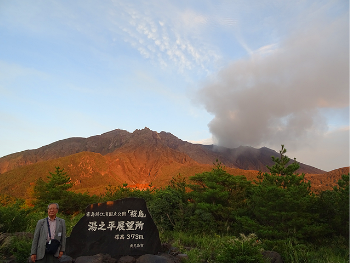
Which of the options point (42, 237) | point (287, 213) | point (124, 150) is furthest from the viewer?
point (124, 150)

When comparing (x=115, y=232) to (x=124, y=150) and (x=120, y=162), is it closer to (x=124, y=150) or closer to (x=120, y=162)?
(x=120, y=162)

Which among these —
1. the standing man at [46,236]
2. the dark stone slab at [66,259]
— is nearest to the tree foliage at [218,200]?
the dark stone slab at [66,259]

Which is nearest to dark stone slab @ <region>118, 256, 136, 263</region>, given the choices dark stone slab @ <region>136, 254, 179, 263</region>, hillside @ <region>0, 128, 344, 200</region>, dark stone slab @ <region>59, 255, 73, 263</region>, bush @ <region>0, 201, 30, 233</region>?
dark stone slab @ <region>136, 254, 179, 263</region>

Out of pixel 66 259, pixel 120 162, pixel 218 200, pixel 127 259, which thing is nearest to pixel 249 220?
pixel 218 200

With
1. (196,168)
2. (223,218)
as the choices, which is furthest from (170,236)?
(196,168)

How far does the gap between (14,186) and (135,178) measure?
4835 cm

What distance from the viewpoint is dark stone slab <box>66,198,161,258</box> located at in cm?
718

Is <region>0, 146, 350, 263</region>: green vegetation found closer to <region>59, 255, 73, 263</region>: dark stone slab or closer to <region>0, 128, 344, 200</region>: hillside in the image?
<region>59, 255, 73, 263</region>: dark stone slab

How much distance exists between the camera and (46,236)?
5266 millimetres

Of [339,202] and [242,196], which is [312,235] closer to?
[339,202]

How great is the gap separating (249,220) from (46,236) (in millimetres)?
9766

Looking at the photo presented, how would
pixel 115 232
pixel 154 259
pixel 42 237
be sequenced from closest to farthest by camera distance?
pixel 42 237 → pixel 154 259 → pixel 115 232

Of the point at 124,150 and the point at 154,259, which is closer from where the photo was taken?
the point at 154,259

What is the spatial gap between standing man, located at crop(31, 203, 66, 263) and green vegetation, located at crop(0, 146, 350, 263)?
1478 millimetres
